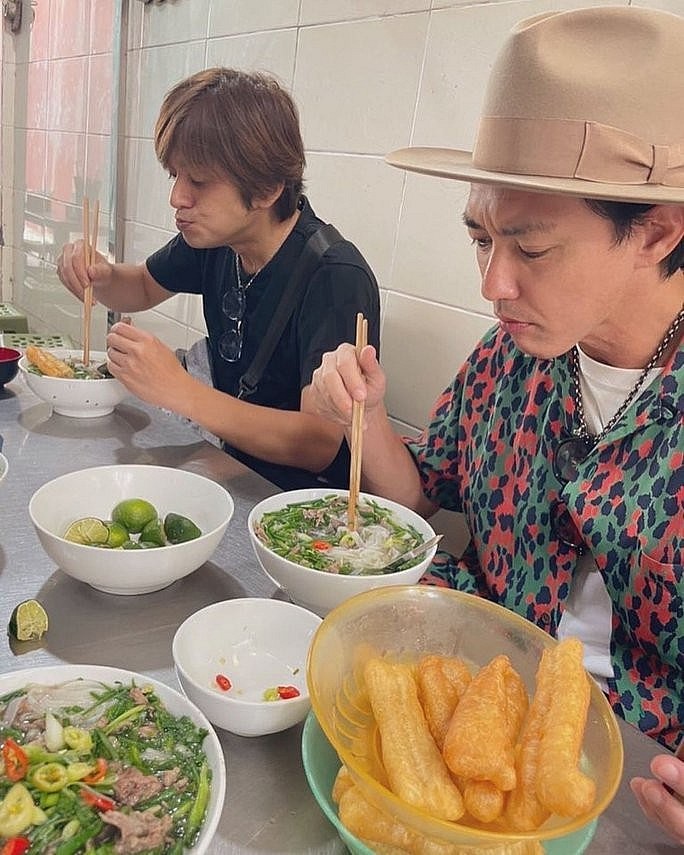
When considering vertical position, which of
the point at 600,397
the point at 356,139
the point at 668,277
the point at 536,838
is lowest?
the point at 536,838

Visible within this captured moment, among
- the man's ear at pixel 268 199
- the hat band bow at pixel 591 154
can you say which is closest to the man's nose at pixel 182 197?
the man's ear at pixel 268 199

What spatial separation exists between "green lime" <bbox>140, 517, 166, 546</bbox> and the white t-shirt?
72 centimetres

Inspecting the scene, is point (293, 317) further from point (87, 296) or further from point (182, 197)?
point (87, 296)

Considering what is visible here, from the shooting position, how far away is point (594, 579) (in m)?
1.35

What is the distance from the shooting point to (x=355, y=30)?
2.32 m

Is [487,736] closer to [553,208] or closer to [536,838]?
[536,838]

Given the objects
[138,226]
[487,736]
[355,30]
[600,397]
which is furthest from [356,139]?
[487,736]

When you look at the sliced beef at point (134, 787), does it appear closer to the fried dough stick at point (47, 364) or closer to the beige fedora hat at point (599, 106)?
the beige fedora hat at point (599, 106)

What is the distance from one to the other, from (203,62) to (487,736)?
316cm

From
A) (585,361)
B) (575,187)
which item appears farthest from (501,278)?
(585,361)

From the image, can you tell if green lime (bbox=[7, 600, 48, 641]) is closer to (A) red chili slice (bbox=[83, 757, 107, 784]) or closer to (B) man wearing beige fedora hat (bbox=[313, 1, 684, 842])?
(A) red chili slice (bbox=[83, 757, 107, 784])

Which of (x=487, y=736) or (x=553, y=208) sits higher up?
(x=553, y=208)

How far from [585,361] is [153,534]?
0.81 meters

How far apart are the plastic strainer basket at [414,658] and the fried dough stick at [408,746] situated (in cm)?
2
